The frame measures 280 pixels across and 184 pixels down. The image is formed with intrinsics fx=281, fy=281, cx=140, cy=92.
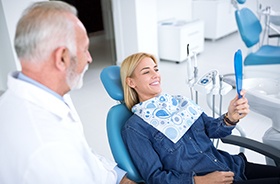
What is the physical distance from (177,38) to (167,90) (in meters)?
1.06

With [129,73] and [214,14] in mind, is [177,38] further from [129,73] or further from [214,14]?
[129,73]

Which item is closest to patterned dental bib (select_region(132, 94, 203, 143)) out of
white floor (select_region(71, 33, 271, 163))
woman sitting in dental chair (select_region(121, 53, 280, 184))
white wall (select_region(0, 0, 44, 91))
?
woman sitting in dental chair (select_region(121, 53, 280, 184))

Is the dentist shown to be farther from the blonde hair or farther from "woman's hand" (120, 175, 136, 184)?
the blonde hair

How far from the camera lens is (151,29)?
3738mm

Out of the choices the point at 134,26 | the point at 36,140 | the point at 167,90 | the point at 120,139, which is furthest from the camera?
the point at 134,26

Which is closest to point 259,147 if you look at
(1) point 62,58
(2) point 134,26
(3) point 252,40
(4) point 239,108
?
(4) point 239,108

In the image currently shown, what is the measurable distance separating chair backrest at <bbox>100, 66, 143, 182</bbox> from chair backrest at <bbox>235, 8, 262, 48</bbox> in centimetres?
172

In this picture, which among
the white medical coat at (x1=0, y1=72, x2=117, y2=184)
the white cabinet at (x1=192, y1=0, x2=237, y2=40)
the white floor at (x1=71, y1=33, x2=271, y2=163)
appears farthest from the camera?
the white cabinet at (x1=192, y1=0, x2=237, y2=40)

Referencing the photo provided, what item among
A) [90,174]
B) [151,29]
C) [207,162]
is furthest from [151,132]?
[151,29]

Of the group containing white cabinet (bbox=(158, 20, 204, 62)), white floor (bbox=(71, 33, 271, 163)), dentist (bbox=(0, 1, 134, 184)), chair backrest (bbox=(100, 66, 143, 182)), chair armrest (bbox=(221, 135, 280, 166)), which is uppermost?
dentist (bbox=(0, 1, 134, 184))

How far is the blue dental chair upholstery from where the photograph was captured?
2543 millimetres

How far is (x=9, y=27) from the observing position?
8.45 feet

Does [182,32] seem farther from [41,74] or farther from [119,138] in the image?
[41,74]

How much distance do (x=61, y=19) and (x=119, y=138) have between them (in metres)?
0.57
